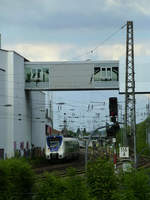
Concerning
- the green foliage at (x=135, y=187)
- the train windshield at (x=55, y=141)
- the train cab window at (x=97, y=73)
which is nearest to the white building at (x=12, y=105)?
the train windshield at (x=55, y=141)

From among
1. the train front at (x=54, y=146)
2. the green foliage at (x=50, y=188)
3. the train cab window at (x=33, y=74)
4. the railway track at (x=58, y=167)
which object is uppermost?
the train cab window at (x=33, y=74)

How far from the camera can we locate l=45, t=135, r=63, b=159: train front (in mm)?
49312

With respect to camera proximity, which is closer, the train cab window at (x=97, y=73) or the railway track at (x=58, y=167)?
the railway track at (x=58, y=167)

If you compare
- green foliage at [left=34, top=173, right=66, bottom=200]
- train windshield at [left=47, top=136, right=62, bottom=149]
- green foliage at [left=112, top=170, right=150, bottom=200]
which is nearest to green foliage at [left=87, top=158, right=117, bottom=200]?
green foliage at [left=112, top=170, right=150, bottom=200]

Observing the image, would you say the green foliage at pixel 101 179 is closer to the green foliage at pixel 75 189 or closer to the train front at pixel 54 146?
the green foliage at pixel 75 189

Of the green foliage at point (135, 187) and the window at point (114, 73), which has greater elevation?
the window at point (114, 73)

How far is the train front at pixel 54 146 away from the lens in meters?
49.3

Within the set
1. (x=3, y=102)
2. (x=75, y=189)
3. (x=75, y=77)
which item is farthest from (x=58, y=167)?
(x=75, y=189)

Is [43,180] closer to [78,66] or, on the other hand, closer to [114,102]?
[114,102]

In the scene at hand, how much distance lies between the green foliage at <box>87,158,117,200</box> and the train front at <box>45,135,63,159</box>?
1200 inches

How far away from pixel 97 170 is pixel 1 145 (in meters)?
31.1

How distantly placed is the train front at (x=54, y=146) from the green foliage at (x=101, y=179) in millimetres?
30493

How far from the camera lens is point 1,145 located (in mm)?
48531

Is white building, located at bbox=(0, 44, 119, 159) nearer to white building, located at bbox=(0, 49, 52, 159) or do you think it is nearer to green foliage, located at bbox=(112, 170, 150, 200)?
white building, located at bbox=(0, 49, 52, 159)
